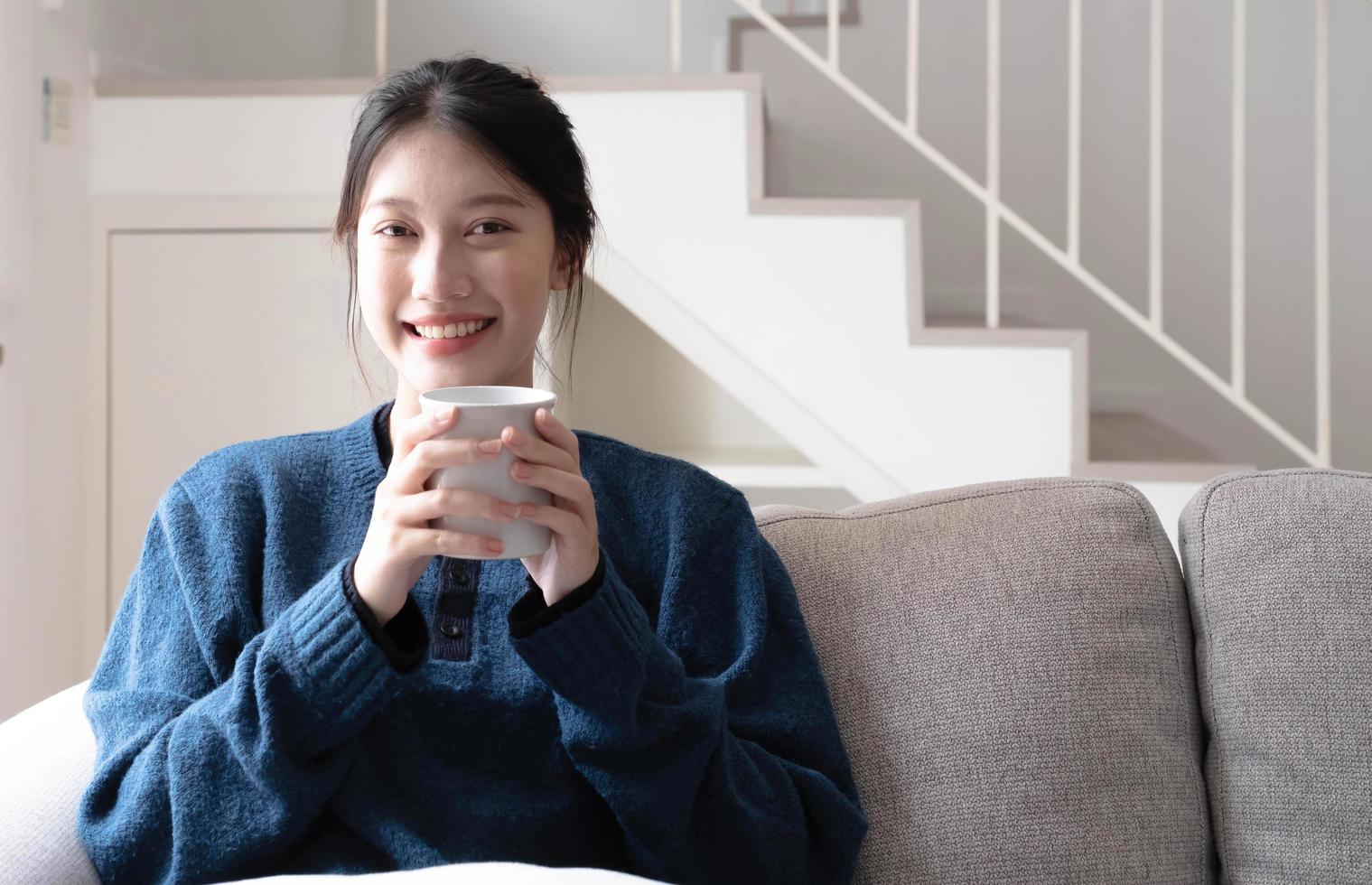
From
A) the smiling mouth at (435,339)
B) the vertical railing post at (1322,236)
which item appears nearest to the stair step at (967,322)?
the vertical railing post at (1322,236)

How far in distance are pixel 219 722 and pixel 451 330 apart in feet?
1.20

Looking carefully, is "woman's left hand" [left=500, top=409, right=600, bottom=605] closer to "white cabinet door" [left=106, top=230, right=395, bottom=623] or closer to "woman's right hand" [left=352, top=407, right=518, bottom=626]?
"woman's right hand" [left=352, top=407, right=518, bottom=626]

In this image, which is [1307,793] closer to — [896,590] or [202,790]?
[896,590]

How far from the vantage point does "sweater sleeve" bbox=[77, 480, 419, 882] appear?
3.06ft

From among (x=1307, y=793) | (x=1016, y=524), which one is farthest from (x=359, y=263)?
(x=1307, y=793)

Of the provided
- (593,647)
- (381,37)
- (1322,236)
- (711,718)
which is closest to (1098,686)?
(711,718)

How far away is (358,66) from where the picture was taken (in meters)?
3.63

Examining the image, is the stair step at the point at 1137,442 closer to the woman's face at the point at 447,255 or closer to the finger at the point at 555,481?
the woman's face at the point at 447,255

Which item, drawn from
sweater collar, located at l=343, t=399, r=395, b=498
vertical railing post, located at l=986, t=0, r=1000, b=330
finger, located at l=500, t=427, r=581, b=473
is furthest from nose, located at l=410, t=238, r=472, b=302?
vertical railing post, located at l=986, t=0, r=1000, b=330

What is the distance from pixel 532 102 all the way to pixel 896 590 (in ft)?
1.88

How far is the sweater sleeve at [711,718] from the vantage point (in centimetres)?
95

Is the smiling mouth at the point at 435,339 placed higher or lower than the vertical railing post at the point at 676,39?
lower

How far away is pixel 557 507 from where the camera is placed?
881 millimetres

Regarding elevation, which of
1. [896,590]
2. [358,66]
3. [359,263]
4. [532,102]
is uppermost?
[358,66]
